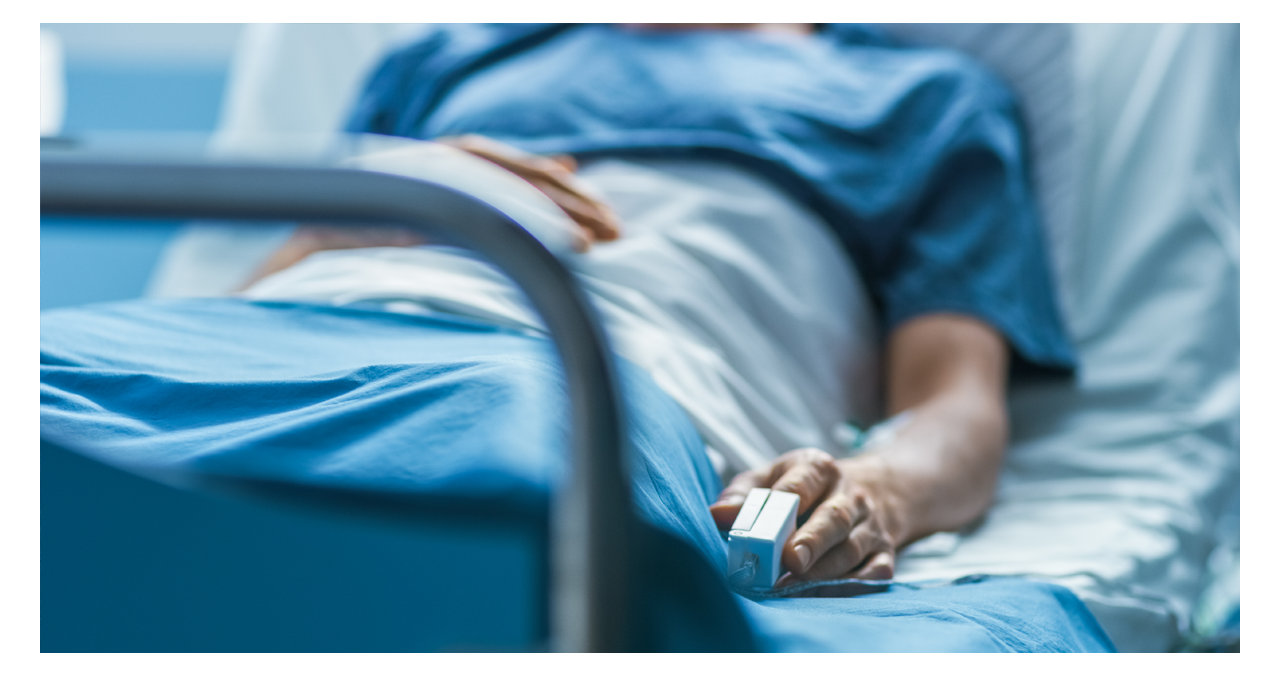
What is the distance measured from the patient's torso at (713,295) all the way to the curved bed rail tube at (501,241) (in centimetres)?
35

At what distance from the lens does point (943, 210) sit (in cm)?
109

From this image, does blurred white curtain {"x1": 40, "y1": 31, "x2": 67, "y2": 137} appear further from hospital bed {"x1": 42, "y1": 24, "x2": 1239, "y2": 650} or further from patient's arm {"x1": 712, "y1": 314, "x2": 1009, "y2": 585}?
patient's arm {"x1": 712, "y1": 314, "x2": 1009, "y2": 585}

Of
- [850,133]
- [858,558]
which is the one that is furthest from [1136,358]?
[858,558]

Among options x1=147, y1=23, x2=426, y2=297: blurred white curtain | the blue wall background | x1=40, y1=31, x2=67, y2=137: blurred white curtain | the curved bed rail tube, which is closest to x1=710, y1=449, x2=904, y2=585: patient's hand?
the curved bed rail tube

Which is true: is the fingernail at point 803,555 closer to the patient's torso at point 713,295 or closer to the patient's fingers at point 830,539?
the patient's fingers at point 830,539

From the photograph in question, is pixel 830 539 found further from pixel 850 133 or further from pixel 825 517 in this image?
pixel 850 133

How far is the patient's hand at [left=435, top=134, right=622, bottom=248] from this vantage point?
899 millimetres

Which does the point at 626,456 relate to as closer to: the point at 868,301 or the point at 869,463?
the point at 869,463

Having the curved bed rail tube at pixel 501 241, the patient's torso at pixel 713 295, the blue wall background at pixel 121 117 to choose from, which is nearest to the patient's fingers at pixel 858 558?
the patient's torso at pixel 713 295

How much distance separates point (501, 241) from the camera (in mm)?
304

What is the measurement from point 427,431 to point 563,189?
0.52m

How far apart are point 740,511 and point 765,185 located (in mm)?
535
